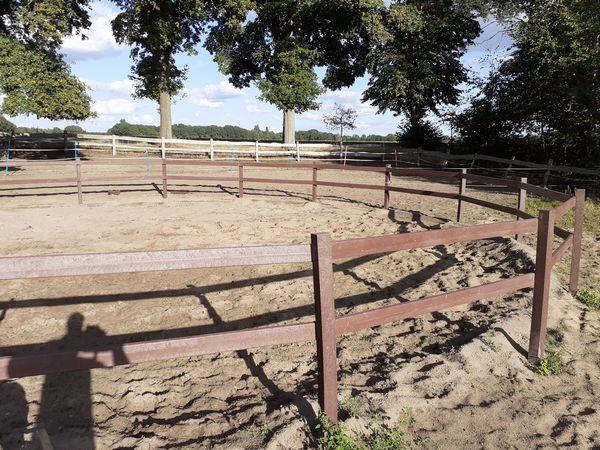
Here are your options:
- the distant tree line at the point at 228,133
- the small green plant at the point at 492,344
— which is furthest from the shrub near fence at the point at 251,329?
the distant tree line at the point at 228,133

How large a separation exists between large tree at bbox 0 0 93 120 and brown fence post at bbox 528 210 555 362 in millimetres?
19834

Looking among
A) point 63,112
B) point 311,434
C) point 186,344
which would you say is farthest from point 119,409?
point 63,112

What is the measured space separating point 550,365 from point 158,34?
2518 centimetres

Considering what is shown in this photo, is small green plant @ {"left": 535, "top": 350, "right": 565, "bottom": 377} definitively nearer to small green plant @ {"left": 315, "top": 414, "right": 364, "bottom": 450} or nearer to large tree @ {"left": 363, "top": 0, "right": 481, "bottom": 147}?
small green plant @ {"left": 315, "top": 414, "right": 364, "bottom": 450}

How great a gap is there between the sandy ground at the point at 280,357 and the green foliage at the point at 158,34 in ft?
62.8

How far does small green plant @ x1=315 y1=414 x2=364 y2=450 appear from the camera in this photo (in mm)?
2443

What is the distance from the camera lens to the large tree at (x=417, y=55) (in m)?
26.6

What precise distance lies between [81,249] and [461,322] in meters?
5.77

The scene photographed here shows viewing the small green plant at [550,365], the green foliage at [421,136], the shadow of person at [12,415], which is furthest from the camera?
the green foliage at [421,136]

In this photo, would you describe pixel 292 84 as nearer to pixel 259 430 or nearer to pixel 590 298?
pixel 590 298

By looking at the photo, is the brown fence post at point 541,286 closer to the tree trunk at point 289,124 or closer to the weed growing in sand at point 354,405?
the weed growing in sand at point 354,405

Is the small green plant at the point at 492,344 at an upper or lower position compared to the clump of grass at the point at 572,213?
lower

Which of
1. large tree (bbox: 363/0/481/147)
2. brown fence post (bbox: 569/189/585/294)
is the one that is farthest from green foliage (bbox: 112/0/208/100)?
brown fence post (bbox: 569/189/585/294)

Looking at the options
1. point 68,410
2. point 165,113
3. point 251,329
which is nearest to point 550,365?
point 251,329
